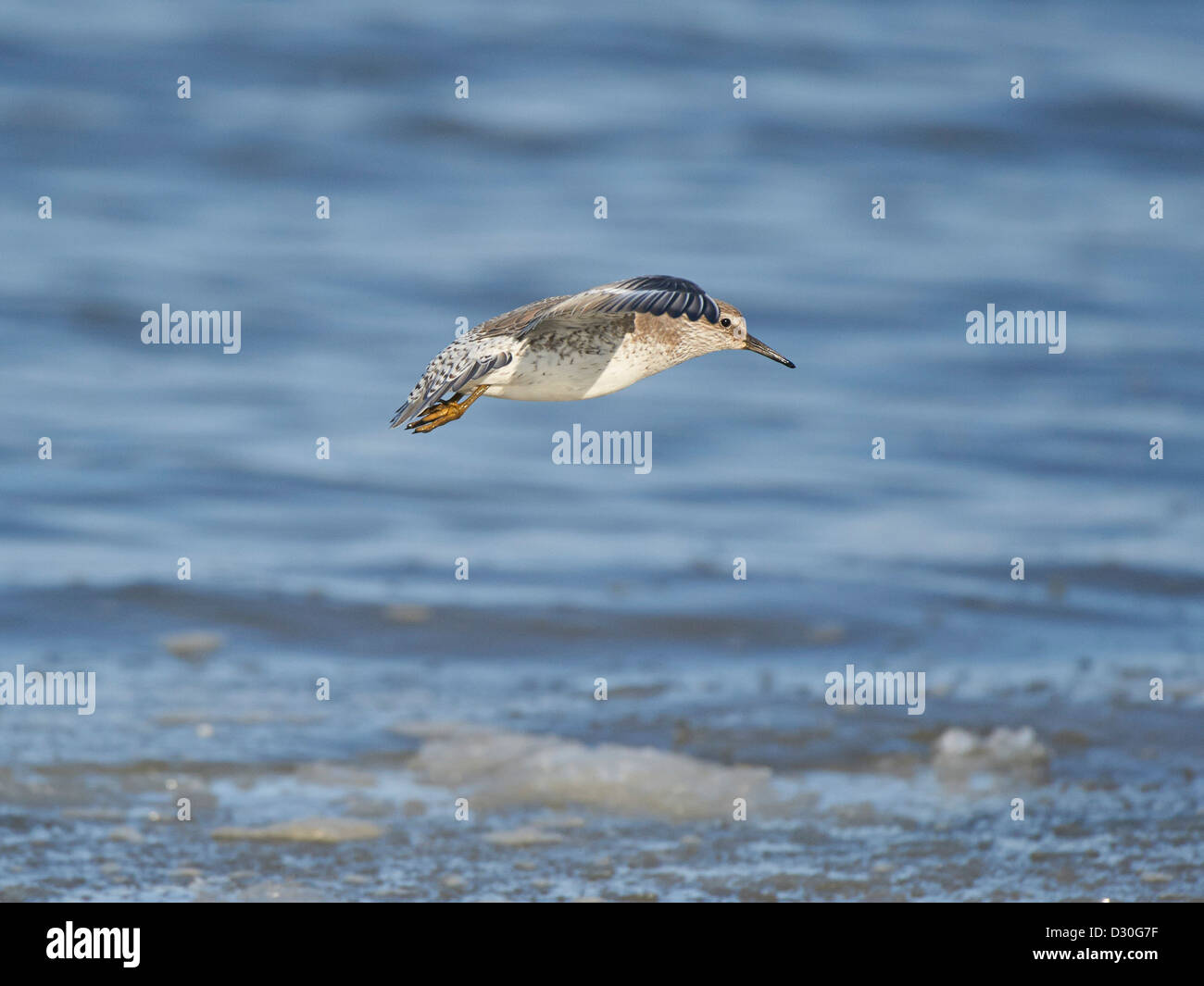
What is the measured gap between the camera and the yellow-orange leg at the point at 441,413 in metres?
3.67

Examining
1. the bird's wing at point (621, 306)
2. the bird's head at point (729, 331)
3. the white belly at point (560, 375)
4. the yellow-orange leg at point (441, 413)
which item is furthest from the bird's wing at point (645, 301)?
the bird's head at point (729, 331)

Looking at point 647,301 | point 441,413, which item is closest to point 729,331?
point 647,301

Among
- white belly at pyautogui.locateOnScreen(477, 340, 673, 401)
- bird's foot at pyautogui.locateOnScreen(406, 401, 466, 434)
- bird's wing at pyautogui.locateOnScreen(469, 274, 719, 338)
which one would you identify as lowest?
bird's foot at pyautogui.locateOnScreen(406, 401, 466, 434)

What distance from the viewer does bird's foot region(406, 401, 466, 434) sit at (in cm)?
366

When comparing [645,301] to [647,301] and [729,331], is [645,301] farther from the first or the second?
[729,331]

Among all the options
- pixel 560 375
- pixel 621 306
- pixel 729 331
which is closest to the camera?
pixel 621 306

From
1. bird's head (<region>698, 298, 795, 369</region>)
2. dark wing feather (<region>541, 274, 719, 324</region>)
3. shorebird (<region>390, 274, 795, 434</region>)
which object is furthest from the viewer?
bird's head (<region>698, 298, 795, 369</region>)

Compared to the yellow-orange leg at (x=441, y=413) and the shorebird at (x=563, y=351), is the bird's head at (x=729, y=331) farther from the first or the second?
the yellow-orange leg at (x=441, y=413)

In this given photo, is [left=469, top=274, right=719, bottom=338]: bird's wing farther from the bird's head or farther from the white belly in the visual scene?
the bird's head

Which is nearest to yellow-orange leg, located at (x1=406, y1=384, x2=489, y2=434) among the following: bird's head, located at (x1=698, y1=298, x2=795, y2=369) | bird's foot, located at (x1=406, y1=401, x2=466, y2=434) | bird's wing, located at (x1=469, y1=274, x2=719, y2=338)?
bird's foot, located at (x1=406, y1=401, x2=466, y2=434)

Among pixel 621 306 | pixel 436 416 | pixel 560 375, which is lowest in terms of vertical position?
pixel 436 416

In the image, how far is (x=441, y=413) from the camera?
148 inches

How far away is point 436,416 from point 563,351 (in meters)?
0.42

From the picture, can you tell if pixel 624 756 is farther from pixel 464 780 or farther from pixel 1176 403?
pixel 1176 403
